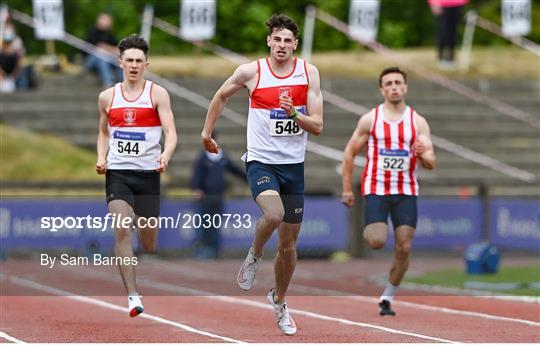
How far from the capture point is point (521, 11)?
3703cm

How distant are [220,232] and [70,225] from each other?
8.63 ft

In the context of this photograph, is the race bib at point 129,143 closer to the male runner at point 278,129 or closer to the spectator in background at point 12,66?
the male runner at point 278,129

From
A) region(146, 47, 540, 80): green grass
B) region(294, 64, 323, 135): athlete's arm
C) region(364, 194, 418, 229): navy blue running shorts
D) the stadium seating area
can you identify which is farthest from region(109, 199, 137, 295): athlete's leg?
region(146, 47, 540, 80): green grass

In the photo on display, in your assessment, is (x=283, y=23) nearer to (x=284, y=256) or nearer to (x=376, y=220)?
(x=284, y=256)

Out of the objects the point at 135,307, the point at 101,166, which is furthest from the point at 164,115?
the point at 135,307

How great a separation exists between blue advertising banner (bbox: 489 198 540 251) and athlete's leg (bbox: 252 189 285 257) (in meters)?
15.2

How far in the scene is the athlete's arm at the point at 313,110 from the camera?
1294 cm

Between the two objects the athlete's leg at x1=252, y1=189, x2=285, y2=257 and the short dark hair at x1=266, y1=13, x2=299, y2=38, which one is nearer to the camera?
the athlete's leg at x1=252, y1=189, x2=285, y2=257

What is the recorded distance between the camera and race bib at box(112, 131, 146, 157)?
1381cm

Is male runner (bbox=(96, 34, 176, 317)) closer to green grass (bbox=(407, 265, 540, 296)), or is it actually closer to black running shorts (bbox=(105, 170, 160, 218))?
black running shorts (bbox=(105, 170, 160, 218))

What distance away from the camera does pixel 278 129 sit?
1314cm

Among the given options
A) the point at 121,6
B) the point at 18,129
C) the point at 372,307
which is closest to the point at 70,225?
the point at 18,129

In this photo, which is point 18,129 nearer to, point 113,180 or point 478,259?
point 478,259

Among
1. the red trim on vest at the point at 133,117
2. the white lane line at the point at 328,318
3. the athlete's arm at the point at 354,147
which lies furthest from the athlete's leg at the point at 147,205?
the athlete's arm at the point at 354,147
